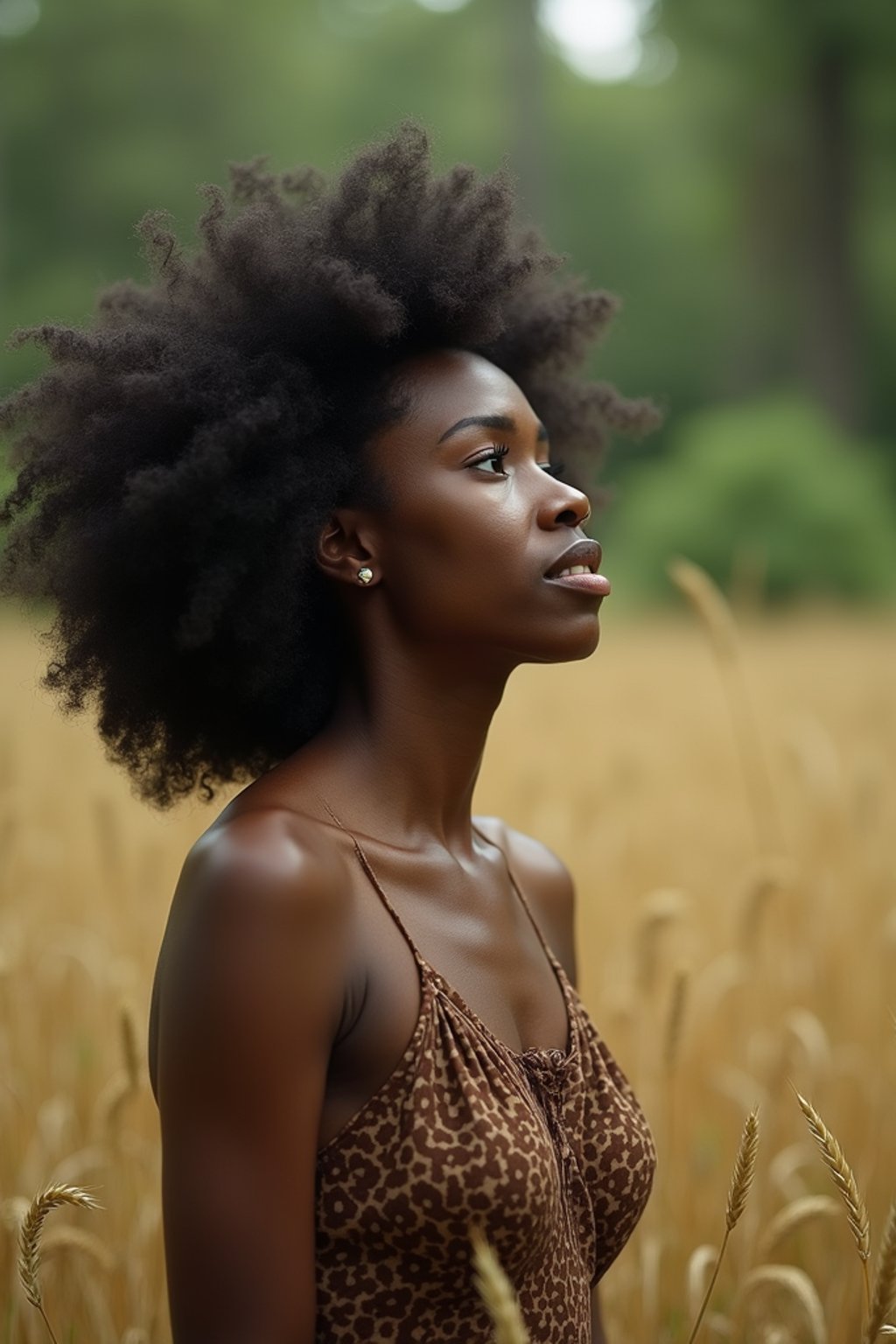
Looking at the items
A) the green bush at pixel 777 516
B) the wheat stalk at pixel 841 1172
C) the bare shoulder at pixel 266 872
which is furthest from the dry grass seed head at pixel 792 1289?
the green bush at pixel 777 516

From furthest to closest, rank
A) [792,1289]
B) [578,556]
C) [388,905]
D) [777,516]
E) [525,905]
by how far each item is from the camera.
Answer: [777,516]
[792,1289]
[525,905]
[578,556]
[388,905]

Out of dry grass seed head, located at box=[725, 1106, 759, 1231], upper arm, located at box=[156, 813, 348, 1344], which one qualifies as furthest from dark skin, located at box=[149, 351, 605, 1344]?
dry grass seed head, located at box=[725, 1106, 759, 1231]

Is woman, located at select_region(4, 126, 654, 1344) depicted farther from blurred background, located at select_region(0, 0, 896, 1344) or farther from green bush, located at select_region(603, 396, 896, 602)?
green bush, located at select_region(603, 396, 896, 602)

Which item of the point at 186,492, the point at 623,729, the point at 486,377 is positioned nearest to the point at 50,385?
the point at 186,492

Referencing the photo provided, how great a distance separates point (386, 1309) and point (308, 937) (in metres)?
0.36

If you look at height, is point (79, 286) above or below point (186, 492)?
above

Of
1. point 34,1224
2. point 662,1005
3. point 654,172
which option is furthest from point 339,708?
point 654,172

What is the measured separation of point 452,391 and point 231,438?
0.80 ft

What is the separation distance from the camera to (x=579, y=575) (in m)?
1.50

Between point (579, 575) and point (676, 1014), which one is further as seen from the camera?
point (676, 1014)

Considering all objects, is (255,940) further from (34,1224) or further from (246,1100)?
(34,1224)

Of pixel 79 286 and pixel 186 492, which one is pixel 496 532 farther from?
pixel 79 286

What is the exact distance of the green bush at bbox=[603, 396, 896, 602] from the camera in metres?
12.8

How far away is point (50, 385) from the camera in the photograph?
1543 mm
